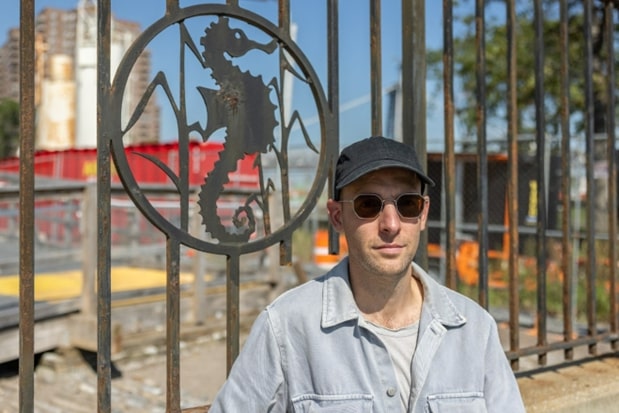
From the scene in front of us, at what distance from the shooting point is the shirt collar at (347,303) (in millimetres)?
1831

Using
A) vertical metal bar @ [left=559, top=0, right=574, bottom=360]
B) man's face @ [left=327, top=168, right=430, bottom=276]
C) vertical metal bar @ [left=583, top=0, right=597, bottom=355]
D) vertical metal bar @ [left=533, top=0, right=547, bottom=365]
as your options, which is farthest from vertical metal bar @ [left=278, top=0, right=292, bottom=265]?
vertical metal bar @ [left=583, top=0, right=597, bottom=355]

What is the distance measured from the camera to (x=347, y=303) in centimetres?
186

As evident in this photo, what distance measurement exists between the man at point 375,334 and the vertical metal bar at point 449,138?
95cm

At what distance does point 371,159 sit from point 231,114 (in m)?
A: 0.63

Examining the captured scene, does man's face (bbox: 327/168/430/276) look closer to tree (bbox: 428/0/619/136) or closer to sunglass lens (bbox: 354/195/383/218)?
sunglass lens (bbox: 354/195/383/218)

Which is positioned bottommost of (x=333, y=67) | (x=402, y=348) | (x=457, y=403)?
(x=457, y=403)

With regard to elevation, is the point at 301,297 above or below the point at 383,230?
below

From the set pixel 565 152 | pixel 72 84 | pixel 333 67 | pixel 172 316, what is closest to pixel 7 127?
pixel 72 84

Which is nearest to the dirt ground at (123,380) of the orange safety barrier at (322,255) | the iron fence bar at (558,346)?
the iron fence bar at (558,346)

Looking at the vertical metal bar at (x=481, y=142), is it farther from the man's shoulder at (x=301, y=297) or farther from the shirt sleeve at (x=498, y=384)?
the man's shoulder at (x=301, y=297)

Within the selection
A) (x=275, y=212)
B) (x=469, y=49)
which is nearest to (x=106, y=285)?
(x=275, y=212)

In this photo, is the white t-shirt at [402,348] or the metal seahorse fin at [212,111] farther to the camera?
the metal seahorse fin at [212,111]

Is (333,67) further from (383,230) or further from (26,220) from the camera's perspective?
(26,220)

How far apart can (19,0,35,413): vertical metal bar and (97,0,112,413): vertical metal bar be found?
0.19m
